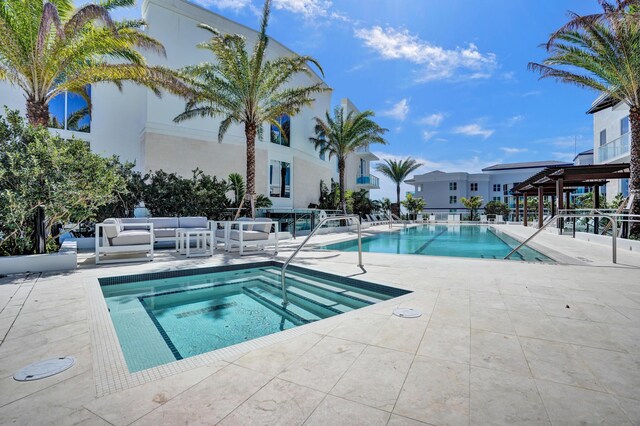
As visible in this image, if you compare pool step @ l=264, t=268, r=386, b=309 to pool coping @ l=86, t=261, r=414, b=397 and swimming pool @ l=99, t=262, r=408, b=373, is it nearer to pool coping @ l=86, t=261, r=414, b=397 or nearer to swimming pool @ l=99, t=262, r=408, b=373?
swimming pool @ l=99, t=262, r=408, b=373

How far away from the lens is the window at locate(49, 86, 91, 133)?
1427cm

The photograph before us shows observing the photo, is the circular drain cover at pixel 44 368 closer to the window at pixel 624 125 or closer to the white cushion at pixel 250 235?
the white cushion at pixel 250 235

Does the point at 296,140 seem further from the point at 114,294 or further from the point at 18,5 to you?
the point at 114,294

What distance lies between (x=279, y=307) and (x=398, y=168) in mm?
27305

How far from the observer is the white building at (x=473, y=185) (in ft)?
141

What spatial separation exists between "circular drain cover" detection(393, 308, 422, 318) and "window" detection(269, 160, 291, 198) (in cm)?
1707

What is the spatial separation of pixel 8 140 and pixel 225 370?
6938mm

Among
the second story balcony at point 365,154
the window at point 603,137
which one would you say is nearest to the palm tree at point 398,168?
the second story balcony at point 365,154

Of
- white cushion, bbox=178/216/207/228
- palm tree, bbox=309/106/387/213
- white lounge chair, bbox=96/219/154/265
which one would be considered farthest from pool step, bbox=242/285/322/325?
palm tree, bbox=309/106/387/213

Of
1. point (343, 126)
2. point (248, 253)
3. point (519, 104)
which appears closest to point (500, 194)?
point (519, 104)

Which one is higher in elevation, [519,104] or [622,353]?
[519,104]

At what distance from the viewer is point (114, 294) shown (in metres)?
5.00

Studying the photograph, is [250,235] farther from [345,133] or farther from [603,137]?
[603,137]

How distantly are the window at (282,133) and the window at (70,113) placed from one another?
31.6ft
